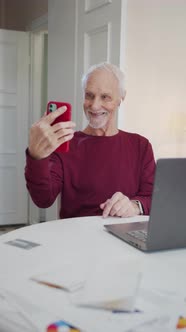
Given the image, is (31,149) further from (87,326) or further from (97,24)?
(97,24)

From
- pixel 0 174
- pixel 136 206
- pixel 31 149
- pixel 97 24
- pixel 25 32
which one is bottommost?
pixel 0 174

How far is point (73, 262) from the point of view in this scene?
3.10 ft

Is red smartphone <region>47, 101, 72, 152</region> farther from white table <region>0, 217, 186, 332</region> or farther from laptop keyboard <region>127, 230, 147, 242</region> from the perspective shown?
laptop keyboard <region>127, 230, 147, 242</region>

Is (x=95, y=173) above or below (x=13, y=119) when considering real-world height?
below

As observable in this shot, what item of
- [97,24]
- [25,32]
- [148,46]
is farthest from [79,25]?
[25,32]

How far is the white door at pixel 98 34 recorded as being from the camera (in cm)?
229

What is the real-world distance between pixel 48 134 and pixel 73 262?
43 centimetres

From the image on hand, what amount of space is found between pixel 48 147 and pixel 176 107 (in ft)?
5.56

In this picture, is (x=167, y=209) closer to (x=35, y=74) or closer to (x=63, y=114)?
(x=63, y=114)

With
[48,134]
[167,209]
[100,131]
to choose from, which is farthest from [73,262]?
[100,131]

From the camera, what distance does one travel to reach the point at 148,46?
2.60 meters

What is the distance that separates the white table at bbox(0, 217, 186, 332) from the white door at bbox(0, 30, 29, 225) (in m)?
2.79

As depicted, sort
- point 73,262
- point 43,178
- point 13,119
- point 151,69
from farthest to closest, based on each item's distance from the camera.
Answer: point 13,119 → point 151,69 → point 43,178 → point 73,262

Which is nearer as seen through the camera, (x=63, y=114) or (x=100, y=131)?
(x=63, y=114)
